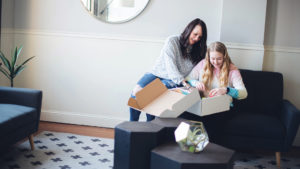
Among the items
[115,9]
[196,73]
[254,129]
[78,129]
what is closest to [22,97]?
[78,129]

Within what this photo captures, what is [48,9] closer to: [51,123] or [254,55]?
[51,123]

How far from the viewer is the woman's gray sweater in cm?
300

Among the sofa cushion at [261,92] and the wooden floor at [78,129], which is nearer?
the sofa cushion at [261,92]

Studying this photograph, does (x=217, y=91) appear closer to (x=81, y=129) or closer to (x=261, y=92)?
(x=261, y=92)

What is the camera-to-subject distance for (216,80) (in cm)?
300

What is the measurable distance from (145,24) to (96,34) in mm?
546

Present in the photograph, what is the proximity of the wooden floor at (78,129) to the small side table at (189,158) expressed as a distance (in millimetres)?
1498

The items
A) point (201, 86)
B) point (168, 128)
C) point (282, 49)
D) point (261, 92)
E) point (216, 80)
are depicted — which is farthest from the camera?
point (282, 49)

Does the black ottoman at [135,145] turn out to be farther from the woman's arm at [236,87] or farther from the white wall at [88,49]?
the white wall at [88,49]

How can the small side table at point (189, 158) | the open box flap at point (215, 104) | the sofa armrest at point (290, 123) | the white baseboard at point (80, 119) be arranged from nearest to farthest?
the small side table at point (189, 158) → the open box flap at point (215, 104) → the sofa armrest at point (290, 123) → the white baseboard at point (80, 119)

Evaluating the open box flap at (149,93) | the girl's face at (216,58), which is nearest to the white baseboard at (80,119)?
the open box flap at (149,93)

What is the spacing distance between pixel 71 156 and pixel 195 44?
4.77 ft

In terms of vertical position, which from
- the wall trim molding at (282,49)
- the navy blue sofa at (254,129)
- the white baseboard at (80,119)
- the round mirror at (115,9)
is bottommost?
the white baseboard at (80,119)

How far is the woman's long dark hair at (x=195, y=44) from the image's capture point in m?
3.06
